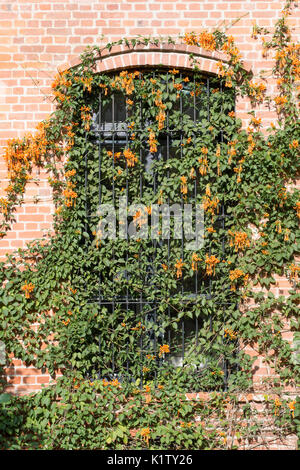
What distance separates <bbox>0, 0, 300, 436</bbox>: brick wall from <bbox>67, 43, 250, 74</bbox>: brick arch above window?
18 mm

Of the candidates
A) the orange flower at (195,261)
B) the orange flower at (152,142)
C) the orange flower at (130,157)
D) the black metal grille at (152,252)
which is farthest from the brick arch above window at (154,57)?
the orange flower at (195,261)

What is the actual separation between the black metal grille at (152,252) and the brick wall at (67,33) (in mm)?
424

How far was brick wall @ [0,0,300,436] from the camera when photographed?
436 centimetres

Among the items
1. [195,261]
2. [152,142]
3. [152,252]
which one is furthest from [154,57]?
[195,261]

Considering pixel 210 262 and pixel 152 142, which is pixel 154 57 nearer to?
pixel 152 142

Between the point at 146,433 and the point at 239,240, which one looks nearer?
the point at 146,433

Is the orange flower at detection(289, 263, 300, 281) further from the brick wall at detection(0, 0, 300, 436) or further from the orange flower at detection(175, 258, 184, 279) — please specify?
the brick wall at detection(0, 0, 300, 436)

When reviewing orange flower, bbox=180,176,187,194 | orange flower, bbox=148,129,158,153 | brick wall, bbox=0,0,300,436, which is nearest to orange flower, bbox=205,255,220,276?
orange flower, bbox=180,176,187,194

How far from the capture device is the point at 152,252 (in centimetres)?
430

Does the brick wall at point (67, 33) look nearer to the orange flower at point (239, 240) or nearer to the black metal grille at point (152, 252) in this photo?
the black metal grille at point (152, 252)

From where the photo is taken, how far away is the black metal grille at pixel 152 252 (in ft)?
13.9

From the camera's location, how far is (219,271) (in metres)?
4.27

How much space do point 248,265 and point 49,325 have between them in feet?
6.42

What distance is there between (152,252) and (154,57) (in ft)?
6.20
